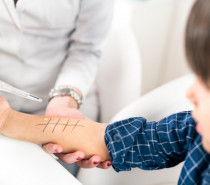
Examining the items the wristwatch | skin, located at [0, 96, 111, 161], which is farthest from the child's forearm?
the wristwatch

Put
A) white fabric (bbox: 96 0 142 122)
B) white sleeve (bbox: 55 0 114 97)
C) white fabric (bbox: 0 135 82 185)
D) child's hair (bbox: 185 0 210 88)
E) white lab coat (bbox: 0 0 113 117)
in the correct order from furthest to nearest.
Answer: white fabric (bbox: 96 0 142 122) → white sleeve (bbox: 55 0 114 97) → white lab coat (bbox: 0 0 113 117) → white fabric (bbox: 0 135 82 185) → child's hair (bbox: 185 0 210 88)

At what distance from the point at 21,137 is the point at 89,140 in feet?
0.50

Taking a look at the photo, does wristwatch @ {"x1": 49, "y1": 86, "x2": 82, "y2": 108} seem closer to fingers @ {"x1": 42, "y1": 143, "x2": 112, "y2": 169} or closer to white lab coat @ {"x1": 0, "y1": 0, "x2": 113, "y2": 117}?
white lab coat @ {"x1": 0, "y1": 0, "x2": 113, "y2": 117}

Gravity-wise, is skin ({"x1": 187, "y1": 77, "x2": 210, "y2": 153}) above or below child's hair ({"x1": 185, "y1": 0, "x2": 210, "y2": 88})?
below

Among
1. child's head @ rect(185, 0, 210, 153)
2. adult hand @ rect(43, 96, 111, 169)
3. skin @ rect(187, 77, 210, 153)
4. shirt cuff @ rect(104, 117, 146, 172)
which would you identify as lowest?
adult hand @ rect(43, 96, 111, 169)

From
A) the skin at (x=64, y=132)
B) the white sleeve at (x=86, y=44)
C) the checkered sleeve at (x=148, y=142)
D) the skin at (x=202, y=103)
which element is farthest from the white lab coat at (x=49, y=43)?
the skin at (x=202, y=103)

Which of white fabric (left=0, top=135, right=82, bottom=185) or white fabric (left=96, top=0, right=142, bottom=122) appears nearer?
white fabric (left=0, top=135, right=82, bottom=185)

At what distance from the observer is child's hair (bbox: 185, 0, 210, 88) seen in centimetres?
44

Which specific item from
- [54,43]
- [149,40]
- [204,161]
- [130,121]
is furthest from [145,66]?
[204,161]

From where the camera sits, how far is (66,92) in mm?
958

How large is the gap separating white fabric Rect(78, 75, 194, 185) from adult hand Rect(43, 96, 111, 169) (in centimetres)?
5

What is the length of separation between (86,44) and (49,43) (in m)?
0.13

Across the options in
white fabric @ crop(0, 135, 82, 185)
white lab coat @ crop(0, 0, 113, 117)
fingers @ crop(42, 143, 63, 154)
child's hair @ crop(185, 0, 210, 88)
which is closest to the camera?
child's hair @ crop(185, 0, 210, 88)

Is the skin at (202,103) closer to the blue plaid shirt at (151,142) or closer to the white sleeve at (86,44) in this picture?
the blue plaid shirt at (151,142)
